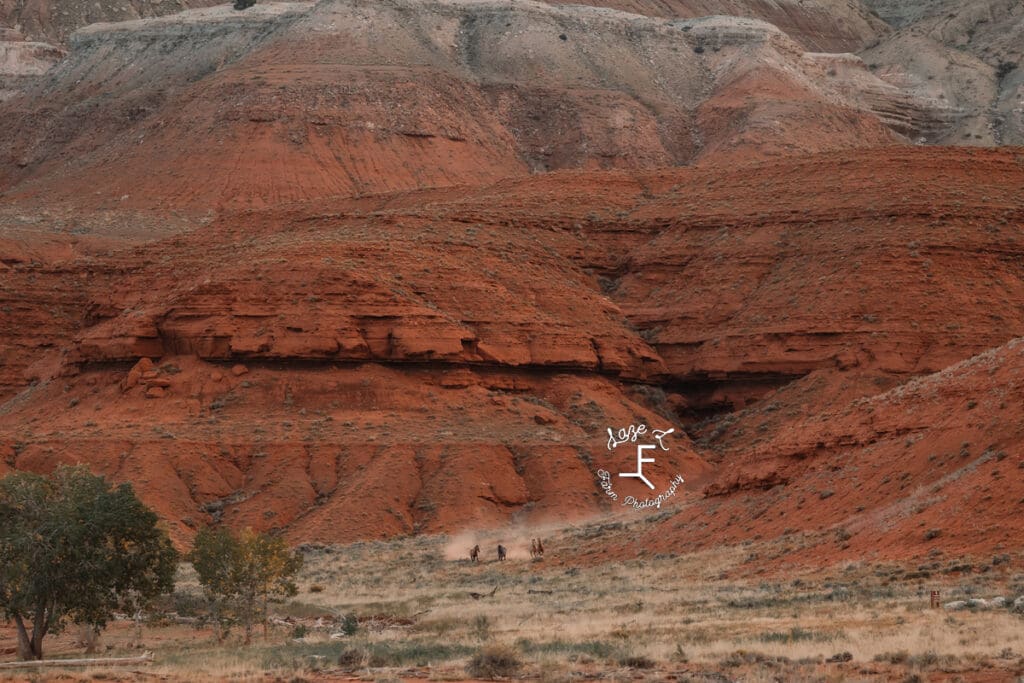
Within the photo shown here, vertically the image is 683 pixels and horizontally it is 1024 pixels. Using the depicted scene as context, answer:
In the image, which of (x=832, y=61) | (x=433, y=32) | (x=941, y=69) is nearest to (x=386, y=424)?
(x=433, y=32)

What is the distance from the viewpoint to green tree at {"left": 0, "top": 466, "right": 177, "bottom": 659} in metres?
37.1

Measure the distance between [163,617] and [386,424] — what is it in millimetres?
26538

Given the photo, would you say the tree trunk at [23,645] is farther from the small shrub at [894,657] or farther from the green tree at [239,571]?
the small shrub at [894,657]

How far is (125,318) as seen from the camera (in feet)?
247

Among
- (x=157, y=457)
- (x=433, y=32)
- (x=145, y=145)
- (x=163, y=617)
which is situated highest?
(x=433, y=32)

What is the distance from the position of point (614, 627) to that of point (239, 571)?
1049 cm

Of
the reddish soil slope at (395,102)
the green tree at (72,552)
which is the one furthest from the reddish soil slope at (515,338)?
the reddish soil slope at (395,102)

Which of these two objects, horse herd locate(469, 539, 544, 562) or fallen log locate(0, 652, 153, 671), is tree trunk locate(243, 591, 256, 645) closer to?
fallen log locate(0, 652, 153, 671)

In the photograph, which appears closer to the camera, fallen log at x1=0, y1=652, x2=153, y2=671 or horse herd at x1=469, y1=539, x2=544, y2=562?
fallen log at x1=0, y1=652, x2=153, y2=671

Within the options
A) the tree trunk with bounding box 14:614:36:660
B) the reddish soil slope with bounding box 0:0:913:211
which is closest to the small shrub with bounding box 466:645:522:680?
the tree trunk with bounding box 14:614:36:660

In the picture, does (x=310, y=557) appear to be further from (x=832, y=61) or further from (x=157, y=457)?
(x=832, y=61)

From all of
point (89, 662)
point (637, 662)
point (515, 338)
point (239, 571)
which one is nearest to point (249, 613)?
point (239, 571)

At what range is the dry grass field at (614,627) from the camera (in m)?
27.4

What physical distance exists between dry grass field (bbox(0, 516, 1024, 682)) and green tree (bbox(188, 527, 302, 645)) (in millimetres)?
893
